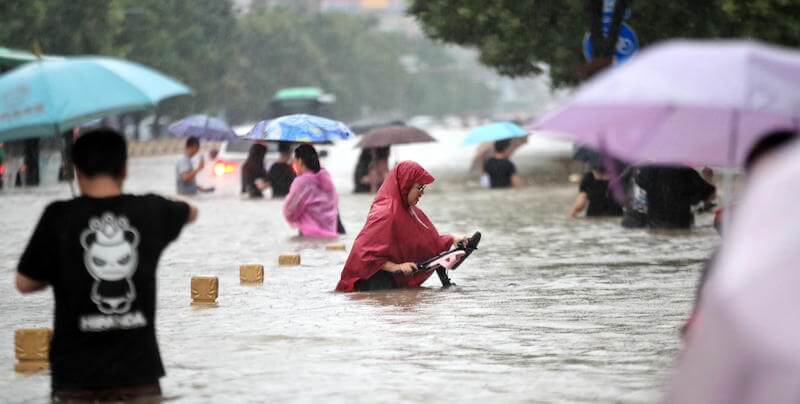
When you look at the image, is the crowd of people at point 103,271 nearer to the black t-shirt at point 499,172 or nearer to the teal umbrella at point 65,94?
the teal umbrella at point 65,94

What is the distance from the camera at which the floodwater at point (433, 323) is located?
8.59 metres

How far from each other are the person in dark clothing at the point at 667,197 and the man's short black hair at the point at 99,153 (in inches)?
577

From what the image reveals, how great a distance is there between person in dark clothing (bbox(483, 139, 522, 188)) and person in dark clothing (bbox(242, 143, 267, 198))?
211 inches

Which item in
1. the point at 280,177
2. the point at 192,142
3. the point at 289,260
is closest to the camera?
the point at 289,260

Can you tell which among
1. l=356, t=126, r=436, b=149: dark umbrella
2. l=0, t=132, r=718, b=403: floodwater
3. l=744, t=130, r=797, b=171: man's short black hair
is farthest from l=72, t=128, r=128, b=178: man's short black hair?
l=356, t=126, r=436, b=149: dark umbrella

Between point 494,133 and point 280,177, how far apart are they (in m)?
4.70

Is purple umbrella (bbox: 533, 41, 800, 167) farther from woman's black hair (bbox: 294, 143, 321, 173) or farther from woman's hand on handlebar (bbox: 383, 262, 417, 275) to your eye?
woman's black hair (bbox: 294, 143, 321, 173)

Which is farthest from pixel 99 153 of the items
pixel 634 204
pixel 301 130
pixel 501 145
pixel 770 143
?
pixel 501 145

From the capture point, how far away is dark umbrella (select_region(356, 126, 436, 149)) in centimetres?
2786

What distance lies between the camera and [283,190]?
30719 millimetres

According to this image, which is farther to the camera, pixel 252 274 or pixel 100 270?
pixel 252 274

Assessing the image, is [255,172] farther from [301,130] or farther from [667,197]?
[301,130]

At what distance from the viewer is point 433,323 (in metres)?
11.3

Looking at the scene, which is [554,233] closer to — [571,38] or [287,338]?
[287,338]
